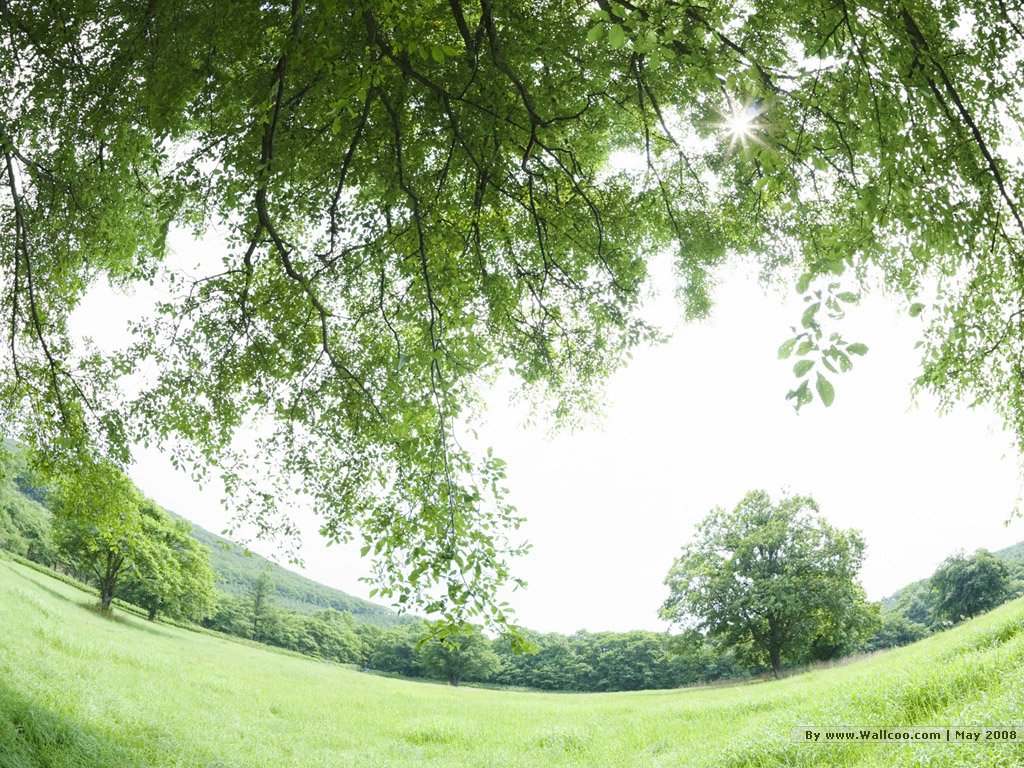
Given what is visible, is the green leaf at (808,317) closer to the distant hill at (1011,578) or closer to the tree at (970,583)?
the tree at (970,583)

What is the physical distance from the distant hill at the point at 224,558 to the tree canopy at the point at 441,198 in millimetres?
1729

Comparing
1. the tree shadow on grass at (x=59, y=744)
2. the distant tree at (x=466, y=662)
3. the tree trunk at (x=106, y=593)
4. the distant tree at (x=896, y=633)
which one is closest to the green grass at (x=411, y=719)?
the tree shadow on grass at (x=59, y=744)

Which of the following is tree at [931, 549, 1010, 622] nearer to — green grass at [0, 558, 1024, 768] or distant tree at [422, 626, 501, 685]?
distant tree at [422, 626, 501, 685]

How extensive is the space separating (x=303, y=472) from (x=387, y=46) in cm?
653

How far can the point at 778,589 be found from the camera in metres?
33.2

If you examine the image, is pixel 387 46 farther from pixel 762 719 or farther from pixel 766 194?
pixel 762 719

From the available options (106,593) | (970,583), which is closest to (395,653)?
(106,593)

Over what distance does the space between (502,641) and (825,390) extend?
57657 mm

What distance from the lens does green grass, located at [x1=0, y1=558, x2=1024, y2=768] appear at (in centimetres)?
664

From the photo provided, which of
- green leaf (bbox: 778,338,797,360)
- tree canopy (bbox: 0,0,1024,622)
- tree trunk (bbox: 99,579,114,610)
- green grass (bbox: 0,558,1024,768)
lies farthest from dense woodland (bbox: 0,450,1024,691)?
green leaf (bbox: 778,338,797,360)

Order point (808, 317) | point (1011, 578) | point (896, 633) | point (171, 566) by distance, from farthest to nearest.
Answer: point (896, 633), point (1011, 578), point (171, 566), point (808, 317)

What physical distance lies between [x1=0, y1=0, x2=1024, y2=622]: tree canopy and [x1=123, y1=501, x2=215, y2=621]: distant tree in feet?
104

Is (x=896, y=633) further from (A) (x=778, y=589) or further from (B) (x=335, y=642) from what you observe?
(B) (x=335, y=642)

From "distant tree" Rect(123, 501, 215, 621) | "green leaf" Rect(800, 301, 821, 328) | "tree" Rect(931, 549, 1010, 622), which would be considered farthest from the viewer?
"tree" Rect(931, 549, 1010, 622)
